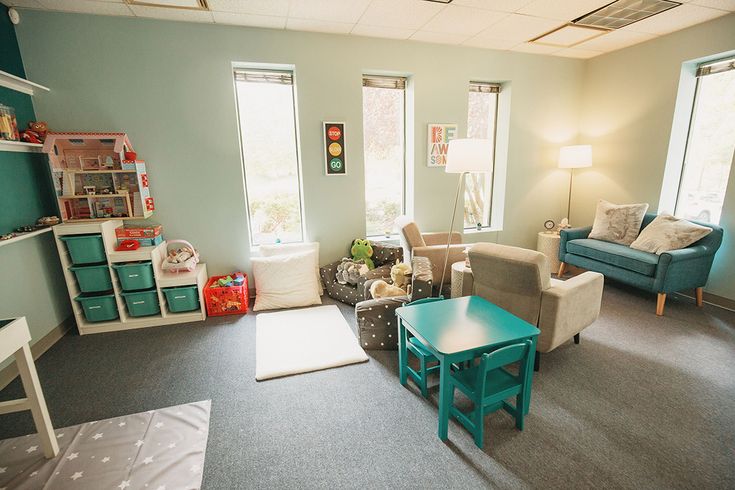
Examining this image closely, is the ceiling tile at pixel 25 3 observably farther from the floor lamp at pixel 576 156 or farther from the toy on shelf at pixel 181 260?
the floor lamp at pixel 576 156

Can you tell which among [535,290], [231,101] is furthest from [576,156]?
[231,101]

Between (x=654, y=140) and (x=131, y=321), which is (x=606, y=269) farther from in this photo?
(x=131, y=321)

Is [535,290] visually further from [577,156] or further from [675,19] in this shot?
[675,19]

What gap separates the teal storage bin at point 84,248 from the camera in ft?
9.18

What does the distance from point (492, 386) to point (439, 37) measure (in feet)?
11.5

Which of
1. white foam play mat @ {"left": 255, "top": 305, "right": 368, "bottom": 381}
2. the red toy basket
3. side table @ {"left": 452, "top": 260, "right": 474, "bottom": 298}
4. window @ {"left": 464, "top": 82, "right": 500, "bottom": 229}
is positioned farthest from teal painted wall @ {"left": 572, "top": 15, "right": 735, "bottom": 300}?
the red toy basket

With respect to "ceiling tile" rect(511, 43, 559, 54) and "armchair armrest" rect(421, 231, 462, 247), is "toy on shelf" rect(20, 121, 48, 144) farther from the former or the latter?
"ceiling tile" rect(511, 43, 559, 54)

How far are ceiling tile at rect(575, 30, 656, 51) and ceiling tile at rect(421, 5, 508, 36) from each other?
144cm

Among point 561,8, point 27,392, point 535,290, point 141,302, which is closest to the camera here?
point 27,392

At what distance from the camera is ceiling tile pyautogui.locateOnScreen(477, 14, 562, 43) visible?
10.4 ft

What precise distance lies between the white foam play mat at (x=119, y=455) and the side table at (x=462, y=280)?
202 centimetres

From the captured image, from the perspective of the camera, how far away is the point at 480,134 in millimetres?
4477

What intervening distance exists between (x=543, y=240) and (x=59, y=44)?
5.47 m

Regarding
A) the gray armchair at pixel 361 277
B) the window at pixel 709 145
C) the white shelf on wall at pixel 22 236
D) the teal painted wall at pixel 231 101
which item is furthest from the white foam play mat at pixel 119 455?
the window at pixel 709 145
